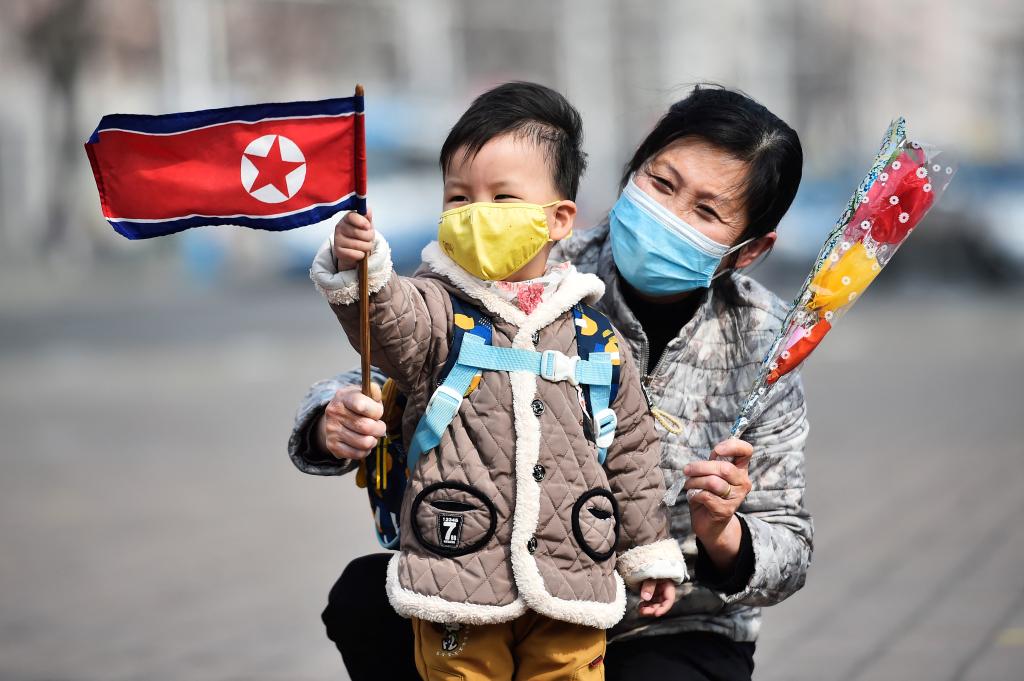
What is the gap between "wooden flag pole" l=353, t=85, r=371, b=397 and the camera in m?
2.17

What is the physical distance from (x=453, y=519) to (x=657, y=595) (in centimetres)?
45

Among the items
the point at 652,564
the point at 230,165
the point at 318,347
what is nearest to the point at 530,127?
the point at 230,165

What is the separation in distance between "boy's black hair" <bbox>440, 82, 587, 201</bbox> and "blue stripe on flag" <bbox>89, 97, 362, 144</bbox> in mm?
269

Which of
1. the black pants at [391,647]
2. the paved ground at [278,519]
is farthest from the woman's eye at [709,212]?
the paved ground at [278,519]

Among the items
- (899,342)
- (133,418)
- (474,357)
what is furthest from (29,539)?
(899,342)

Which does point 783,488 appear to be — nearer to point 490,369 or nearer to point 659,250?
point 659,250

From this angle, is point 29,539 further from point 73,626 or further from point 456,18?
point 456,18

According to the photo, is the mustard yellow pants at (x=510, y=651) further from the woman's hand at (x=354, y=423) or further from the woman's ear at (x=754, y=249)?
Answer: the woman's ear at (x=754, y=249)

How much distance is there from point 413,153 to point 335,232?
19.1 meters

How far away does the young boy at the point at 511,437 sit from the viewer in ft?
7.69

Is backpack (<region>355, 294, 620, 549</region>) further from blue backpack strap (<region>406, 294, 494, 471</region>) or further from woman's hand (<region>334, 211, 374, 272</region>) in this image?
woman's hand (<region>334, 211, 374, 272</region>)

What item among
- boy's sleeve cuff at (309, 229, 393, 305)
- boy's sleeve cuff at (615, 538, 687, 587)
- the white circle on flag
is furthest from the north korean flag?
boy's sleeve cuff at (615, 538, 687, 587)

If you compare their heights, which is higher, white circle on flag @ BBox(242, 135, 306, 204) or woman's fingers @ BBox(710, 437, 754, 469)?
white circle on flag @ BBox(242, 135, 306, 204)

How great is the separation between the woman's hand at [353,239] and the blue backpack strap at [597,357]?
1.55 feet
